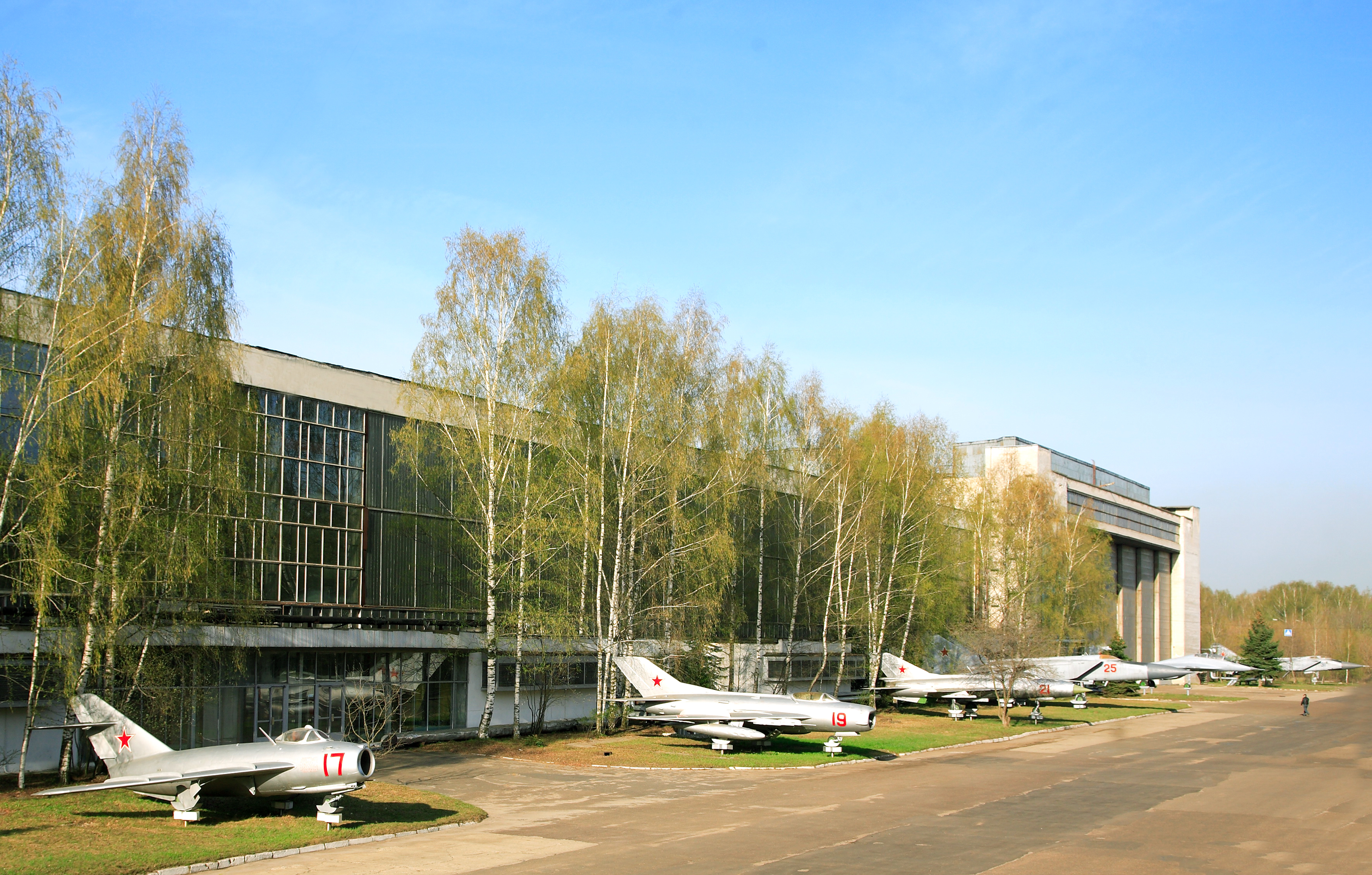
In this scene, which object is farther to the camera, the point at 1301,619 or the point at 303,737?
the point at 1301,619

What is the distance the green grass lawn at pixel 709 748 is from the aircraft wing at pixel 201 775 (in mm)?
10956

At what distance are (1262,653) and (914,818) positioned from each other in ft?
284

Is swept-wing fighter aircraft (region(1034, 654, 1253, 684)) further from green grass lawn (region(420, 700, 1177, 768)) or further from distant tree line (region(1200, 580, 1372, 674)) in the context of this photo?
distant tree line (region(1200, 580, 1372, 674))

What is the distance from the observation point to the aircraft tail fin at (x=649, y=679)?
35.0m

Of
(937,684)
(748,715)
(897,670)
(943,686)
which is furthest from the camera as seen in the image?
(897,670)

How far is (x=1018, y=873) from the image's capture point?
15.5m

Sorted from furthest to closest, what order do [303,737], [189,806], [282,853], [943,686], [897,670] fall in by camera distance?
[897,670]
[943,686]
[303,737]
[189,806]
[282,853]

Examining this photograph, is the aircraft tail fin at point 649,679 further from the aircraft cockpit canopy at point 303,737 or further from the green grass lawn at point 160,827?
the aircraft cockpit canopy at point 303,737

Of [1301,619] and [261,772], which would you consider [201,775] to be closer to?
[261,772]

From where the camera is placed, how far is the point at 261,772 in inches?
750

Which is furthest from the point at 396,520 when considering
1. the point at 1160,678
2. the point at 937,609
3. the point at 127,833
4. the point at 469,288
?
the point at 1160,678

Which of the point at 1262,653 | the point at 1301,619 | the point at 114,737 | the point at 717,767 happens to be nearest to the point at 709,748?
the point at 717,767

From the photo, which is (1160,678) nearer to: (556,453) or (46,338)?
(556,453)

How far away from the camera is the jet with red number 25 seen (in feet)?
106
